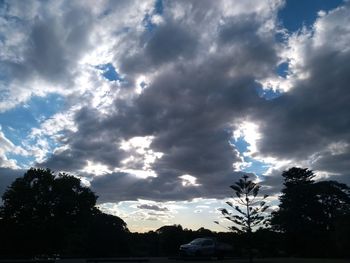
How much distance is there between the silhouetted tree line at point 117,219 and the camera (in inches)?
1670

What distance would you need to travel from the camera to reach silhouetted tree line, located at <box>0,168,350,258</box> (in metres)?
42.4

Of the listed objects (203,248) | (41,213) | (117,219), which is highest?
(41,213)

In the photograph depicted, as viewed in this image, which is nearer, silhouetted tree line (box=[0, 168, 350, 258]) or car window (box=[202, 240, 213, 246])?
car window (box=[202, 240, 213, 246])

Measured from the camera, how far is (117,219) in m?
40.5

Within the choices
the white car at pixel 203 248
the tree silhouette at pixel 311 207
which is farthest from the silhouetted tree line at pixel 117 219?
the white car at pixel 203 248

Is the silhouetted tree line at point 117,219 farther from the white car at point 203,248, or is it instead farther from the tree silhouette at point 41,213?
the white car at point 203,248

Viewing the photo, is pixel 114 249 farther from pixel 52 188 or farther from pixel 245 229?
pixel 52 188

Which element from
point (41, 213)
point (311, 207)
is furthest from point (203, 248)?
point (41, 213)

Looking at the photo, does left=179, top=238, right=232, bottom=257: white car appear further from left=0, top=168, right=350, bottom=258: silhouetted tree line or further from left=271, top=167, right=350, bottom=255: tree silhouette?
left=271, top=167, right=350, bottom=255: tree silhouette

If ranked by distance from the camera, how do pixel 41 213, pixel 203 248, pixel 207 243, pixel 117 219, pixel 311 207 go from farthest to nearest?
pixel 41 213 → pixel 311 207 → pixel 117 219 → pixel 207 243 → pixel 203 248

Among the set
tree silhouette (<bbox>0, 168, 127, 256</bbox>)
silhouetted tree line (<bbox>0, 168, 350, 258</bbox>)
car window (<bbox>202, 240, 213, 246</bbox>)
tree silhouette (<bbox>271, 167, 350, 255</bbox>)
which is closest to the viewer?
car window (<bbox>202, 240, 213, 246</bbox>)

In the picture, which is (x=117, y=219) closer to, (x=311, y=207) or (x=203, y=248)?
(x=203, y=248)

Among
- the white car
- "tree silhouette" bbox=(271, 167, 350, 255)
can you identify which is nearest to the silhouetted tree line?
"tree silhouette" bbox=(271, 167, 350, 255)

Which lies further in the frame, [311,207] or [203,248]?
[311,207]
